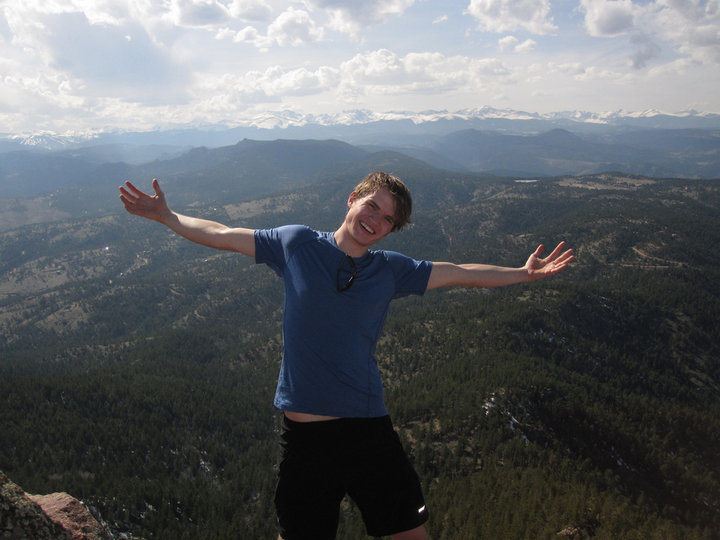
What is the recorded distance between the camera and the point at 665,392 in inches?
4013

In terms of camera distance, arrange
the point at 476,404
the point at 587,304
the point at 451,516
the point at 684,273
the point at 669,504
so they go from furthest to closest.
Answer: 1. the point at 684,273
2. the point at 587,304
3. the point at 476,404
4. the point at 669,504
5. the point at 451,516

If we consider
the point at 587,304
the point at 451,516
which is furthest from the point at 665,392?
the point at 451,516

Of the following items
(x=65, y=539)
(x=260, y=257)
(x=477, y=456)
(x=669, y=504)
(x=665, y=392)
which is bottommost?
(x=665, y=392)

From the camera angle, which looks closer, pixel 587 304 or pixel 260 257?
pixel 260 257

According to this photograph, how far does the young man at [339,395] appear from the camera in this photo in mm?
5676

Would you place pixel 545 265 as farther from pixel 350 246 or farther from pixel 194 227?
pixel 194 227

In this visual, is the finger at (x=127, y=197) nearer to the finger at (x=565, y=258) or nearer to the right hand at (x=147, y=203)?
the right hand at (x=147, y=203)

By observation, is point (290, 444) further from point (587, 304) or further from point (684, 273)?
point (684, 273)

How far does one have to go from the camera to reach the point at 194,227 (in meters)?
6.85

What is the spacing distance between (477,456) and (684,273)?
502 ft

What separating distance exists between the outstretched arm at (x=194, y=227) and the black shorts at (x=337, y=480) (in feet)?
9.94

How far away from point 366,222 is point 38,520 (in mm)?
6347

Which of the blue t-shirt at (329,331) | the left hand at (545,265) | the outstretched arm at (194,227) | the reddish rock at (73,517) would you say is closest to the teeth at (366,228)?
the blue t-shirt at (329,331)

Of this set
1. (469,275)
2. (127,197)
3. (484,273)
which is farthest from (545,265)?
(127,197)
